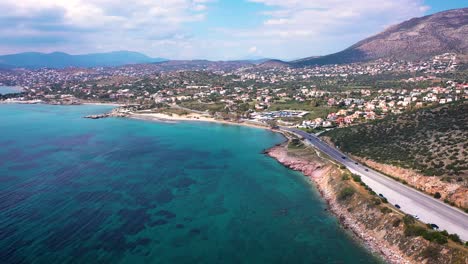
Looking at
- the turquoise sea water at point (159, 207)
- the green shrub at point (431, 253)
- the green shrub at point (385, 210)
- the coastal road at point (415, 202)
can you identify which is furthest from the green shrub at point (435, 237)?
the green shrub at point (385, 210)

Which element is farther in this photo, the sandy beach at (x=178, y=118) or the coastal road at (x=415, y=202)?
the sandy beach at (x=178, y=118)

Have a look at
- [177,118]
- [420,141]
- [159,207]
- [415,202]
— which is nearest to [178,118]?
[177,118]

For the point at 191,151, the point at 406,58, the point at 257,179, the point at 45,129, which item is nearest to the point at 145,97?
the point at 45,129

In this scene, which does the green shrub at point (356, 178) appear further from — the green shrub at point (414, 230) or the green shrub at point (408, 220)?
the green shrub at point (414, 230)

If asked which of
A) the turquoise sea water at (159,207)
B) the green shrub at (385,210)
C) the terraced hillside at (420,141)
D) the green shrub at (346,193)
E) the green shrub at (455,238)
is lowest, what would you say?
the turquoise sea water at (159,207)

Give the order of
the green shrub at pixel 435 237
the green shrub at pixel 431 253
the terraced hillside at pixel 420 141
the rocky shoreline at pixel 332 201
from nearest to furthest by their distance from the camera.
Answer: the green shrub at pixel 431 253 → the green shrub at pixel 435 237 → the rocky shoreline at pixel 332 201 → the terraced hillside at pixel 420 141

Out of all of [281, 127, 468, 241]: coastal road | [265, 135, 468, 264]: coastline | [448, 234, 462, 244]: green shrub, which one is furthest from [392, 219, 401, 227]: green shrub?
[448, 234, 462, 244]: green shrub

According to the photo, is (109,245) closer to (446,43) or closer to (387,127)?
(387,127)
